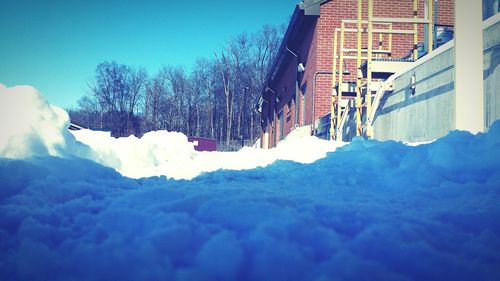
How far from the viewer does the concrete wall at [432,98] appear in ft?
11.3

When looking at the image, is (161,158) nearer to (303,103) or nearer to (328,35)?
(328,35)

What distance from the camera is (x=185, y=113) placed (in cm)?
4253

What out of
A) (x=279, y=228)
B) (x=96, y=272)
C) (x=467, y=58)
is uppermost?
(x=467, y=58)

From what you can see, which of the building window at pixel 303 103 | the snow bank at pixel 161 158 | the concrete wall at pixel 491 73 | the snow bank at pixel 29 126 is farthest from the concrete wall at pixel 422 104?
the building window at pixel 303 103

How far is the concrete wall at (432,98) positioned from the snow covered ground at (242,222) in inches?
33.8

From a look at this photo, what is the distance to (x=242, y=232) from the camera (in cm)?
150

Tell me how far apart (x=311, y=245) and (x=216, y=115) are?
137 feet

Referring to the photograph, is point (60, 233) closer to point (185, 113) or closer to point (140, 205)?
point (140, 205)

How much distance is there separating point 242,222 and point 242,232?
8 centimetres

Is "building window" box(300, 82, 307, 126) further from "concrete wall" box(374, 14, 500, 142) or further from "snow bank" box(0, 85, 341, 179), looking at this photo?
"snow bank" box(0, 85, 341, 179)

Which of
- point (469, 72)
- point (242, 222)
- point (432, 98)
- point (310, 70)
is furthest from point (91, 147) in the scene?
point (310, 70)

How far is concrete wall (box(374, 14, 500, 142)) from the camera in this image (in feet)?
11.3

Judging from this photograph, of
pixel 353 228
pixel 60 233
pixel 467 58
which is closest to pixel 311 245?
pixel 353 228

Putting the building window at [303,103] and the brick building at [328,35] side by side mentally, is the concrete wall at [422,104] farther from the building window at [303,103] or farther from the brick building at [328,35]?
the building window at [303,103]
